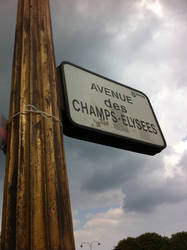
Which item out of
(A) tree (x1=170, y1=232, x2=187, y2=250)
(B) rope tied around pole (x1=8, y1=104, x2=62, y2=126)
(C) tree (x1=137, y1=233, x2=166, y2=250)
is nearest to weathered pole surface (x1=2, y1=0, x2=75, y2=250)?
(B) rope tied around pole (x1=8, y1=104, x2=62, y2=126)

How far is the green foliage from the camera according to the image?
83.7ft

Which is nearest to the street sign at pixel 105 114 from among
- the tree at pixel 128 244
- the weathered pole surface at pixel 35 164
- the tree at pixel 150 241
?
the weathered pole surface at pixel 35 164

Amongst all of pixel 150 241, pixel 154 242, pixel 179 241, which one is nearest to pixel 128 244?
pixel 150 241

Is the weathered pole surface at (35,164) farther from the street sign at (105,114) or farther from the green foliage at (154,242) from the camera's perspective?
the green foliage at (154,242)

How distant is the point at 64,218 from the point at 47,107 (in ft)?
2.59

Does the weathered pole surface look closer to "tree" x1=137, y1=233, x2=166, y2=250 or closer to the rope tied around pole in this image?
the rope tied around pole

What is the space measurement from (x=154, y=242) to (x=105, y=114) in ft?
100

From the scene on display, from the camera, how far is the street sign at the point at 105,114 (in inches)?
76.3

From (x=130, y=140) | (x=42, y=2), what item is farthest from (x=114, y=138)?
(x=42, y=2)

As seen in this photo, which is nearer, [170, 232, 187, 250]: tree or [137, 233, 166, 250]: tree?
A: [170, 232, 187, 250]: tree

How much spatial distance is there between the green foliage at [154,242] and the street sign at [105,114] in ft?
89.9

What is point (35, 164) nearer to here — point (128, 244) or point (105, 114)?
point (105, 114)

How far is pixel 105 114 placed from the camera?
212 centimetres

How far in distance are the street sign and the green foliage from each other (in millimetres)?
27395
